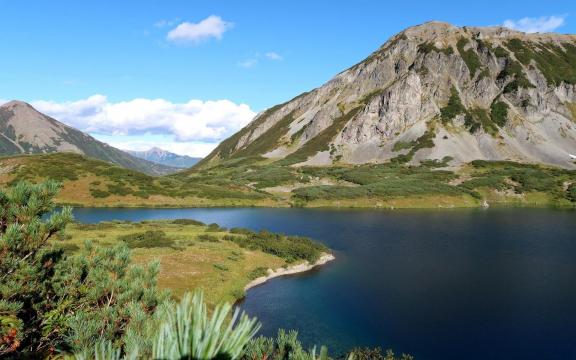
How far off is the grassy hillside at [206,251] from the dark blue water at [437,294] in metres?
3.71

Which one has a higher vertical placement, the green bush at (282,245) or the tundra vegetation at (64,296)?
the tundra vegetation at (64,296)

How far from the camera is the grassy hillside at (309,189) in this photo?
138000 millimetres

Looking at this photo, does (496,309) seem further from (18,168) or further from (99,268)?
(18,168)

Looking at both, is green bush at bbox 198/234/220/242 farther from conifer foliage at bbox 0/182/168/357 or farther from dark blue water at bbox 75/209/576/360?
conifer foliage at bbox 0/182/168/357

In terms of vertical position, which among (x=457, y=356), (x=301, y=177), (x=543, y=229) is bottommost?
(x=457, y=356)

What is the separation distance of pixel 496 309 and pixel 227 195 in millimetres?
116087

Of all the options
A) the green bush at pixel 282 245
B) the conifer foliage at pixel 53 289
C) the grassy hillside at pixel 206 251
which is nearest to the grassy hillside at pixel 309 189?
the grassy hillside at pixel 206 251

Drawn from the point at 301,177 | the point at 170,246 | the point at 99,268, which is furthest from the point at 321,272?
the point at 301,177

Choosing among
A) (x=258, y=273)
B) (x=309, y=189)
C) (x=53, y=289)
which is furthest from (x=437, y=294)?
(x=309, y=189)

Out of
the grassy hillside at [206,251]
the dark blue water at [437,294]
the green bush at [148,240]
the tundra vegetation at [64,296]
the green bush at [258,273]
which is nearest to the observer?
the tundra vegetation at [64,296]

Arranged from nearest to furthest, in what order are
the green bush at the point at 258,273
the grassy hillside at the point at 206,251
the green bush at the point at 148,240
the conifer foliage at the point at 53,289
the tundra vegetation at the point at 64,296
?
1. the tundra vegetation at the point at 64,296
2. the conifer foliage at the point at 53,289
3. the grassy hillside at the point at 206,251
4. the green bush at the point at 258,273
5. the green bush at the point at 148,240

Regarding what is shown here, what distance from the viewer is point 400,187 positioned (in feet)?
492

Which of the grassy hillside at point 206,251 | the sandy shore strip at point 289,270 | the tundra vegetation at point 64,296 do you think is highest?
the tundra vegetation at point 64,296

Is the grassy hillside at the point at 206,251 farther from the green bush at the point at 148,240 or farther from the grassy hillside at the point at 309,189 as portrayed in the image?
the grassy hillside at the point at 309,189
